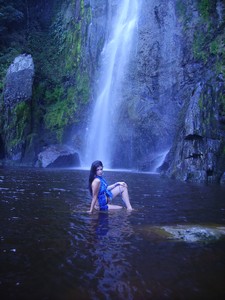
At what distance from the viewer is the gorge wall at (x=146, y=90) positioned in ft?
56.2

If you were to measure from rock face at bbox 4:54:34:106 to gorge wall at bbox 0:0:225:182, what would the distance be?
2.91ft

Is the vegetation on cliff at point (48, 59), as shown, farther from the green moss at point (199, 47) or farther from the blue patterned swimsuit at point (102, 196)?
the blue patterned swimsuit at point (102, 196)

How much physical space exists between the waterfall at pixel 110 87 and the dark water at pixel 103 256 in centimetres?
1912

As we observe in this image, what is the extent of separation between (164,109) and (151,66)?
11.6 feet

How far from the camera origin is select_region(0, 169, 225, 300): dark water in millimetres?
3367

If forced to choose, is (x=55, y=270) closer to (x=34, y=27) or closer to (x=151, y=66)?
(x=151, y=66)

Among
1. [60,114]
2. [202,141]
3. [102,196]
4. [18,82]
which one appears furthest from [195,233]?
[18,82]

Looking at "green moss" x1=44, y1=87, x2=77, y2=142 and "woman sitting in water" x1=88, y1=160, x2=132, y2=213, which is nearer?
"woman sitting in water" x1=88, y1=160, x2=132, y2=213

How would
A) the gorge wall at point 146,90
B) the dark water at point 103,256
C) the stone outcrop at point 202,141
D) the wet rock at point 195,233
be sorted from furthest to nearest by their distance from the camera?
the gorge wall at point 146,90, the stone outcrop at point 202,141, the wet rock at point 195,233, the dark water at point 103,256

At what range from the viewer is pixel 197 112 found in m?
17.3

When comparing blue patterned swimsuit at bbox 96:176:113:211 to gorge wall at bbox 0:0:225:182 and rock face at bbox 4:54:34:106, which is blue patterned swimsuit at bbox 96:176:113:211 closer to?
gorge wall at bbox 0:0:225:182

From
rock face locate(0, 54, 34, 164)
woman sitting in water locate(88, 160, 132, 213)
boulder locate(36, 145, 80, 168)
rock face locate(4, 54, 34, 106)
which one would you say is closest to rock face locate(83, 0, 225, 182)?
boulder locate(36, 145, 80, 168)

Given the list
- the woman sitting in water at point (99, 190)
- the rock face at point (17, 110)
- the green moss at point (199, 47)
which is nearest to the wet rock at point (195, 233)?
the woman sitting in water at point (99, 190)

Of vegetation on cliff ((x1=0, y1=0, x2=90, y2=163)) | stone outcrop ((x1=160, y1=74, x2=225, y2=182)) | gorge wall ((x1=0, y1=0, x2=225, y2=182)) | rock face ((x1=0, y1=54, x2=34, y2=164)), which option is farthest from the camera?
vegetation on cliff ((x1=0, y1=0, x2=90, y2=163))
